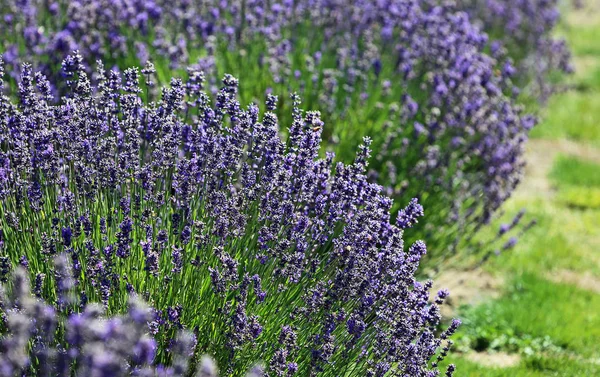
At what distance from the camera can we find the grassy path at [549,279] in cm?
446

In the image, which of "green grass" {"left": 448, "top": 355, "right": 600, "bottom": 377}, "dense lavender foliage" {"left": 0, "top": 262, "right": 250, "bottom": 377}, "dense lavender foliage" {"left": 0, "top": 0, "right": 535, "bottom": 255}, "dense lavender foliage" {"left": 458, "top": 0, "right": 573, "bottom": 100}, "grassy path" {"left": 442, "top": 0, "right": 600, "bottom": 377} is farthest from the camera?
"dense lavender foliage" {"left": 458, "top": 0, "right": 573, "bottom": 100}

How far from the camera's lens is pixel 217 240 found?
123 inches

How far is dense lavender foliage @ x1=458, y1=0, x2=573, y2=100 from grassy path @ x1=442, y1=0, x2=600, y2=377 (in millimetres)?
574

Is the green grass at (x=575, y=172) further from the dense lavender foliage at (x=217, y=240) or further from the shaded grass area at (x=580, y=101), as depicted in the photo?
the dense lavender foliage at (x=217, y=240)

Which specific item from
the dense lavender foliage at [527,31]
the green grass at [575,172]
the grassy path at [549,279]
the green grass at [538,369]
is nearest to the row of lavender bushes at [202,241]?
the green grass at [538,369]

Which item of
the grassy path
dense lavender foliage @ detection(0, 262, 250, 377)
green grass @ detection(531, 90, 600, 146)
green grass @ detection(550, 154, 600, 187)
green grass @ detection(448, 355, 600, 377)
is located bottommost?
dense lavender foliage @ detection(0, 262, 250, 377)

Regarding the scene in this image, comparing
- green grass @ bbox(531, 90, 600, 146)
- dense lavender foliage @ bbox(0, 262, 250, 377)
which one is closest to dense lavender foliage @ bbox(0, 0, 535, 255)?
green grass @ bbox(531, 90, 600, 146)

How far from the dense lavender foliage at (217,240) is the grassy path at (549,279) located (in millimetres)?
1347

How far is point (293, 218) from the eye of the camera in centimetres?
302

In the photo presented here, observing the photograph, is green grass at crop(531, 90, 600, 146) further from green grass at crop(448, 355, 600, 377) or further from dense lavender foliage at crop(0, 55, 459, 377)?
dense lavender foliage at crop(0, 55, 459, 377)

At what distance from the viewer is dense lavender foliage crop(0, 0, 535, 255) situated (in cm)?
497

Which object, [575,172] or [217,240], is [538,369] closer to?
[217,240]

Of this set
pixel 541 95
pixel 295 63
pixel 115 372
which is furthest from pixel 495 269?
pixel 115 372

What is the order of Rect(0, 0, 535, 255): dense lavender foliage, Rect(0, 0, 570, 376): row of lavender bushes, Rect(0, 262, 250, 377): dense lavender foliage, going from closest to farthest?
Rect(0, 262, 250, 377): dense lavender foliage → Rect(0, 0, 570, 376): row of lavender bushes → Rect(0, 0, 535, 255): dense lavender foliage
